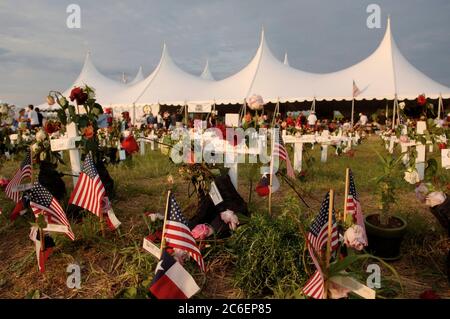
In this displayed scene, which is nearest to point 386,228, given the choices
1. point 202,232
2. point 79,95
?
point 202,232

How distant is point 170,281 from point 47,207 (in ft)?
4.27

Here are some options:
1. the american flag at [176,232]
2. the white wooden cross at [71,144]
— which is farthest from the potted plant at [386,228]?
the white wooden cross at [71,144]

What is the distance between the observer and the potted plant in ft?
7.77

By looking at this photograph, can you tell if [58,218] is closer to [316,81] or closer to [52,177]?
[52,177]

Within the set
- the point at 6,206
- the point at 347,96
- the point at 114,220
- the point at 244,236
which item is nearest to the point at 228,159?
the point at 244,236

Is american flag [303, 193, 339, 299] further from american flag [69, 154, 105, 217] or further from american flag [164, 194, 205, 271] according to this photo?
american flag [69, 154, 105, 217]

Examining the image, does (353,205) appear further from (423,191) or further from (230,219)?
(230,219)

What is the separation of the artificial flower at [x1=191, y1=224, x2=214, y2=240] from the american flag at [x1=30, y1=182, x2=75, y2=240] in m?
0.90

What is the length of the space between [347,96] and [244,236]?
1471 cm

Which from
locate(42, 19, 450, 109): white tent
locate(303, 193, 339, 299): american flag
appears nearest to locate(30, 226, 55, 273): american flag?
locate(303, 193, 339, 299): american flag

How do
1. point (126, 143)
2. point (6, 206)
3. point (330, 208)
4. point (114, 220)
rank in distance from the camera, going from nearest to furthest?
1. point (330, 208)
2. point (114, 220)
3. point (126, 143)
4. point (6, 206)

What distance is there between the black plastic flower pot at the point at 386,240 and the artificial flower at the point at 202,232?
50.4 inches

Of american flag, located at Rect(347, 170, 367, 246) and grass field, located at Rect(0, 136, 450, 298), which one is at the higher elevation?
american flag, located at Rect(347, 170, 367, 246)
